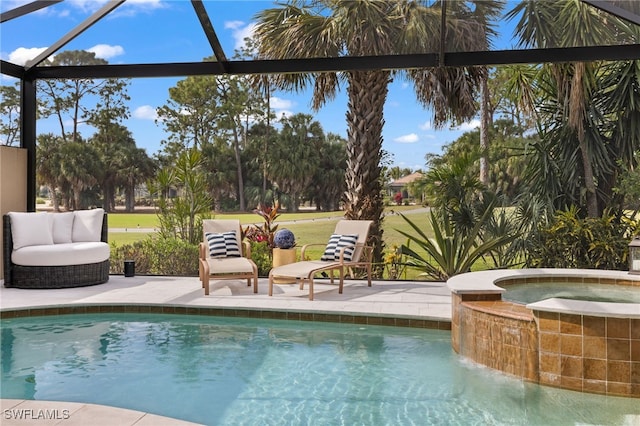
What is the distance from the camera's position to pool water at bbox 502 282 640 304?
6.12 meters

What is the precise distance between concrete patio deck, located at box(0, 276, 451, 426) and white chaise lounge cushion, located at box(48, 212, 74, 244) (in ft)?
3.26

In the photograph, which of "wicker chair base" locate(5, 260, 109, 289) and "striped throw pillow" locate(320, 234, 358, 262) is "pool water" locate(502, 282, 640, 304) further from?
"wicker chair base" locate(5, 260, 109, 289)

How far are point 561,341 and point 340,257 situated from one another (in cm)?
354

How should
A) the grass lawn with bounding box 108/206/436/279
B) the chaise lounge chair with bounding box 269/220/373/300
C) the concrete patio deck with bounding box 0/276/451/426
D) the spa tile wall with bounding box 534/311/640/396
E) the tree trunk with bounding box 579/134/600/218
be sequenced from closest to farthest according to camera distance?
the spa tile wall with bounding box 534/311/640/396 < the concrete patio deck with bounding box 0/276/451/426 < the chaise lounge chair with bounding box 269/220/373/300 < the tree trunk with bounding box 579/134/600/218 < the grass lawn with bounding box 108/206/436/279

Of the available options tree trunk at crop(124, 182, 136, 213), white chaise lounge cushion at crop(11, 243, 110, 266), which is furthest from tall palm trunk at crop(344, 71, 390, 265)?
tree trunk at crop(124, 182, 136, 213)

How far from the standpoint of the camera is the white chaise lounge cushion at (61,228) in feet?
28.1

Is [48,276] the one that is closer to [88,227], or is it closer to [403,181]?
[88,227]

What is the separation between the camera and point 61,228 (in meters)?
8.60

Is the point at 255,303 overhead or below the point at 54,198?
below

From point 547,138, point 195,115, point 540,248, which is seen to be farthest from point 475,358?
point 195,115

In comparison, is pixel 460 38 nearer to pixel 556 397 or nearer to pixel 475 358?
pixel 475 358

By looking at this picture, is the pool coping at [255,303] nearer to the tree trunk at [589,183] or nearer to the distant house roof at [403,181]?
the tree trunk at [589,183]

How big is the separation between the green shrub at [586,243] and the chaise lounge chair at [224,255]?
15.1 feet

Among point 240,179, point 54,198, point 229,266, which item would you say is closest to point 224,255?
point 229,266
